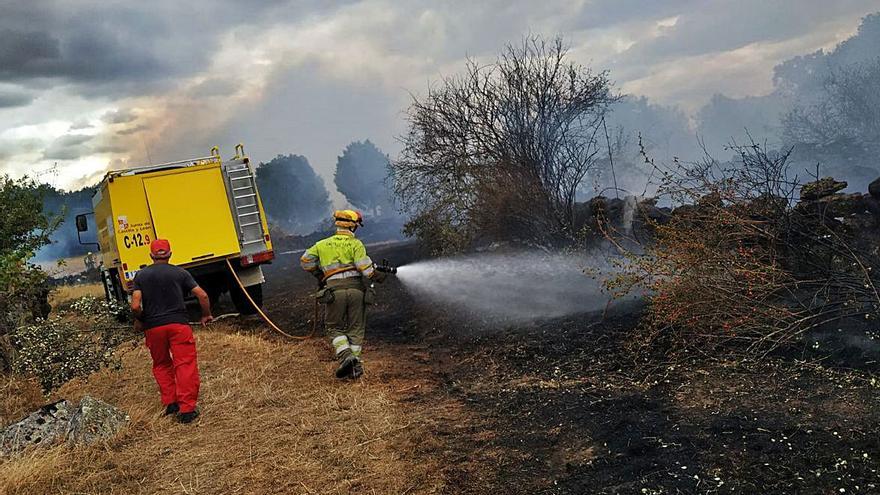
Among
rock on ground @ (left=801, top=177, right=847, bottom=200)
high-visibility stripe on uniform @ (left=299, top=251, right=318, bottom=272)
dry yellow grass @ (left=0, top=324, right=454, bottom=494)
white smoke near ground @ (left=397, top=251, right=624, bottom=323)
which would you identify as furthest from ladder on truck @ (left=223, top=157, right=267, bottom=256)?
rock on ground @ (left=801, top=177, right=847, bottom=200)

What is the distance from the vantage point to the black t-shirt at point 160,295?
19.5 feet

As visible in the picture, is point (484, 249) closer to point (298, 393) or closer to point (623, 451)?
point (298, 393)

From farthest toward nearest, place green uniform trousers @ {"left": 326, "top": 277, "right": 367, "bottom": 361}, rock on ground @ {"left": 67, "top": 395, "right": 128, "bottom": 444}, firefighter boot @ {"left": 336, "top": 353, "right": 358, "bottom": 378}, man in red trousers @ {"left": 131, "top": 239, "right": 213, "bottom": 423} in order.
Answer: green uniform trousers @ {"left": 326, "top": 277, "right": 367, "bottom": 361} < firefighter boot @ {"left": 336, "top": 353, "right": 358, "bottom": 378} < man in red trousers @ {"left": 131, "top": 239, "right": 213, "bottom": 423} < rock on ground @ {"left": 67, "top": 395, "right": 128, "bottom": 444}

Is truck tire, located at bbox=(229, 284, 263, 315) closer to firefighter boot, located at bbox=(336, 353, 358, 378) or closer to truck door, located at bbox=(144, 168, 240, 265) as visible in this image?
truck door, located at bbox=(144, 168, 240, 265)

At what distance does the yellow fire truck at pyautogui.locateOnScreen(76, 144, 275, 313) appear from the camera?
10.8 meters

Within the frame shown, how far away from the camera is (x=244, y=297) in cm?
1232

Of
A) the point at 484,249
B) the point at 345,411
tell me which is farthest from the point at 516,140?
the point at 345,411

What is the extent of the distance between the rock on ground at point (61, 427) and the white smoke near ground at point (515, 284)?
5110 millimetres

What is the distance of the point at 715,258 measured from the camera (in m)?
5.88

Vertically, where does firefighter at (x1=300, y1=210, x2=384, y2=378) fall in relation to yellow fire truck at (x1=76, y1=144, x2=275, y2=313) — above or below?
below

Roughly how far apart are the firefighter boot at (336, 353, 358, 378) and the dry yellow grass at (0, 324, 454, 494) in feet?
0.53

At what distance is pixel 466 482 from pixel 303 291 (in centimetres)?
1249

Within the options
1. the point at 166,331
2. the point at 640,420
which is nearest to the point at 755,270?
the point at 640,420

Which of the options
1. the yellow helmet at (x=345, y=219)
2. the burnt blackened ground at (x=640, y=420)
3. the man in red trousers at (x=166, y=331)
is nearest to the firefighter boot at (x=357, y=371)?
the burnt blackened ground at (x=640, y=420)
